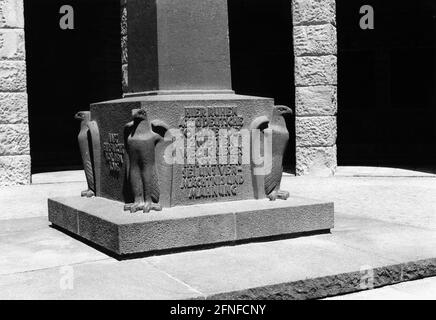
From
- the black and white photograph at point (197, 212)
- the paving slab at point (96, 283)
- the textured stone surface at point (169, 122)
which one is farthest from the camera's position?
the textured stone surface at point (169, 122)

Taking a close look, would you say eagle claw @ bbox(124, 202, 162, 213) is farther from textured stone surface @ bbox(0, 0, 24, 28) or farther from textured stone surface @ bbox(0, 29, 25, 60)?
textured stone surface @ bbox(0, 0, 24, 28)

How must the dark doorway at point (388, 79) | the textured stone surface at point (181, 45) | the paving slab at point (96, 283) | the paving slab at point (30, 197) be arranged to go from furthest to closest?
the dark doorway at point (388, 79) < the paving slab at point (30, 197) < the textured stone surface at point (181, 45) < the paving slab at point (96, 283)

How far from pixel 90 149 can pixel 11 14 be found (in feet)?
19.9

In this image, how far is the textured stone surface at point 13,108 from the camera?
10867mm

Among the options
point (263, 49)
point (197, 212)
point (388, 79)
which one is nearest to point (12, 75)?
point (197, 212)

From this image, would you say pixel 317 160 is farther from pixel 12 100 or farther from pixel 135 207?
pixel 135 207

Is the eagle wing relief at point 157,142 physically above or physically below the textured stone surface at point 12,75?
below

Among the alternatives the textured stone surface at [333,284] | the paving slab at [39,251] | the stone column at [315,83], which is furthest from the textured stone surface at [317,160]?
the textured stone surface at [333,284]

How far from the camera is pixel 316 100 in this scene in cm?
1170

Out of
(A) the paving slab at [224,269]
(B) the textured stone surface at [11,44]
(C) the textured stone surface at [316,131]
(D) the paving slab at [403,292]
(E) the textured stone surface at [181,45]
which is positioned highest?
(B) the textured stone surface at [11,44]

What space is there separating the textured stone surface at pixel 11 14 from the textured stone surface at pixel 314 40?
5.09 m

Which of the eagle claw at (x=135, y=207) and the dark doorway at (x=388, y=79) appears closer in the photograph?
the eagle claw at (x=135, y=207)

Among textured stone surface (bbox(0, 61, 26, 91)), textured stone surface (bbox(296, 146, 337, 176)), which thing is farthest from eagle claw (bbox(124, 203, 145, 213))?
textured stone surface (bbox(296, 146, 337, 176))

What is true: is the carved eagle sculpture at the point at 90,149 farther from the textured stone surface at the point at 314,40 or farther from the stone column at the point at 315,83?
the textured stone surface at the point at 314,40
